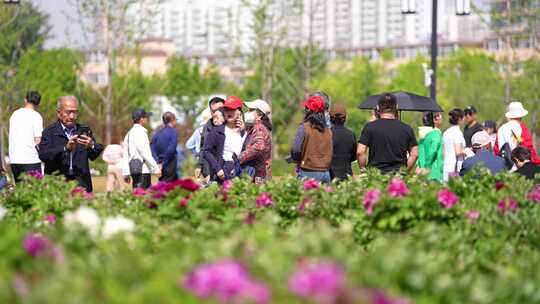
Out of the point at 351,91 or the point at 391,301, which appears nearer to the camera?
the point at 391,301

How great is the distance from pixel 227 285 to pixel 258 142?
8.18 metres

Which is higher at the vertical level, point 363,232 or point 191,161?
point 191,161

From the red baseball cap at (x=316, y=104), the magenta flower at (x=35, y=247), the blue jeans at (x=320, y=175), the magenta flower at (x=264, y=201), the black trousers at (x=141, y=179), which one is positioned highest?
the red baseball cap at (x=316, y=104)

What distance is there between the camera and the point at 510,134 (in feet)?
48.3

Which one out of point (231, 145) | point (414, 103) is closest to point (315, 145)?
point (231, 145)

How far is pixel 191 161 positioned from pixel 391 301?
144 inches

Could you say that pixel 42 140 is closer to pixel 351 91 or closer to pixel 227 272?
pixel 227 272

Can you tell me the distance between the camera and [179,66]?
87438mm

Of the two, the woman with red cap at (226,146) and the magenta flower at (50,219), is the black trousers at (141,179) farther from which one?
the magenta flower at (50,219)

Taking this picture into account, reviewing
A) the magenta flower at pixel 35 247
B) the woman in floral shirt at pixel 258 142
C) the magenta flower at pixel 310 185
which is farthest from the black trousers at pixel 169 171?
the magenta flower at pixel 35 247

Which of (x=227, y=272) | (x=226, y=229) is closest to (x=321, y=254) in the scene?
(x=227, y=272)

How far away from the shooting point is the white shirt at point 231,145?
12352 mm

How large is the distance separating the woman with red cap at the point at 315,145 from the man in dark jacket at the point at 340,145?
28cm

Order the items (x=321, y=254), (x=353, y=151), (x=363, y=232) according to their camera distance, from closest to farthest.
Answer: (x=321, y=254) → (x=363, y=232) → (x=353, y=151)
